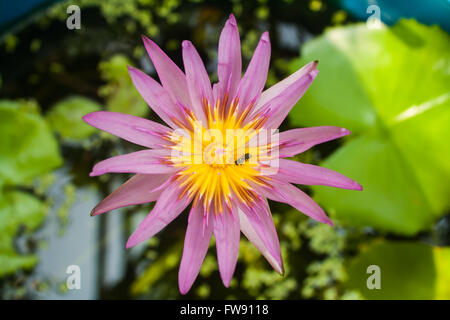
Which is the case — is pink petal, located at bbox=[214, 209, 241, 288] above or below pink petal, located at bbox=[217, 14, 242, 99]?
below

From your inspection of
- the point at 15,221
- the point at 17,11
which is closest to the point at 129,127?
the point at 15,221

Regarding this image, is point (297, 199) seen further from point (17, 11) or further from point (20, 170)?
point (17, 11)

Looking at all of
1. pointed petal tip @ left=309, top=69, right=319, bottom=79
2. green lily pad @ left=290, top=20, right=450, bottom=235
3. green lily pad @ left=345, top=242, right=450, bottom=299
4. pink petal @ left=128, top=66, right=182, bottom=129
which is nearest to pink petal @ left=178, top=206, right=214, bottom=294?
pink petal @ left=128, top=66, right=182, bottom=129

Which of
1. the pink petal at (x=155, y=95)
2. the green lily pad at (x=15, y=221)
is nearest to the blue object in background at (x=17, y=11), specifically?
the green lily pad at (x=15, y=221)

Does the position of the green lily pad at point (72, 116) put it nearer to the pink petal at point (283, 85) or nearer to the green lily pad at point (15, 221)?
the green lily pad at point (15, 221)

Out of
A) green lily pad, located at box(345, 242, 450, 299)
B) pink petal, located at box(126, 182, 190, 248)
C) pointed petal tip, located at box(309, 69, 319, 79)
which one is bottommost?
green lily pad, located at box(345, 242, 450, 299)

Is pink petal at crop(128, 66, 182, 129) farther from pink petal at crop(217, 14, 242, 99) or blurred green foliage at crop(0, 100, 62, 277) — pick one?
blurred green foliage at crop(0, 100, 62, 277)
